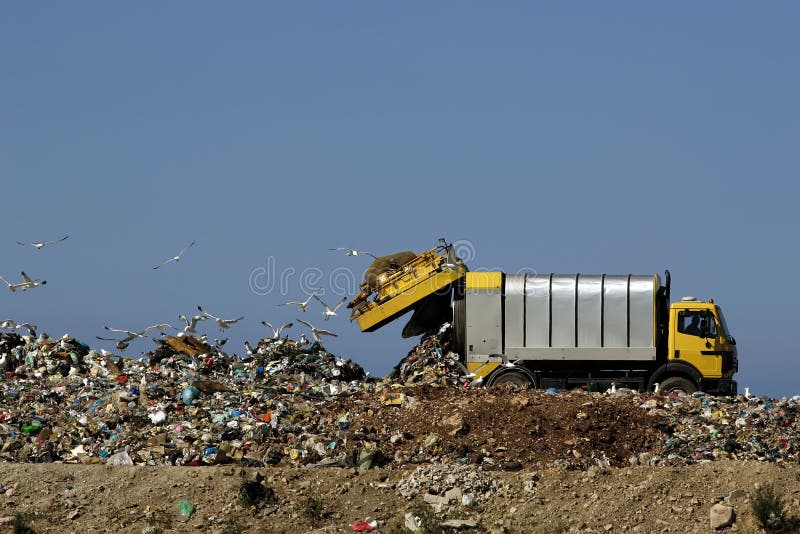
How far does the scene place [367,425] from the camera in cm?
1584

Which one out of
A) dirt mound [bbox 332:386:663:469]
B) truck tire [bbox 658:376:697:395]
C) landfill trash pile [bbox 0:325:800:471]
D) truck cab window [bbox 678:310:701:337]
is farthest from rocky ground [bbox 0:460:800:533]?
truck cab window [bbox 678:310:701:337]

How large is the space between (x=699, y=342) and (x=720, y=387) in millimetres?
800

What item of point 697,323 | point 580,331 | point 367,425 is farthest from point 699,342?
point 367,425

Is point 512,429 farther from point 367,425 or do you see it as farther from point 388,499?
point 388,499

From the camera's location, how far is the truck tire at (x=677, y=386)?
19797mm

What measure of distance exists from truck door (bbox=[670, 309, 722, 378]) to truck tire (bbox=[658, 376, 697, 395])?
28 cm

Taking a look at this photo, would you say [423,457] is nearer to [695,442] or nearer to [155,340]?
[695,442]

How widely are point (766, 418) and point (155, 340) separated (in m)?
10.5

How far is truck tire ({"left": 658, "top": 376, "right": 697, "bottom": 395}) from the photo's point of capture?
1980 cm

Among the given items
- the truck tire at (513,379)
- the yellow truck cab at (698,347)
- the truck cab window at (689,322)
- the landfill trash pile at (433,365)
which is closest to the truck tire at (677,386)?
the yellow truck cab at (698,347)

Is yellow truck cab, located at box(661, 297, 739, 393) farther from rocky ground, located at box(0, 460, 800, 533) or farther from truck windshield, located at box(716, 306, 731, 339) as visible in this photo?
rocky ground, located at box(0, 460, 800, 533)

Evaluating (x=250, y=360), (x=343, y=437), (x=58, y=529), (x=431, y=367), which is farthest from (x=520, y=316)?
(x=58, y=529)

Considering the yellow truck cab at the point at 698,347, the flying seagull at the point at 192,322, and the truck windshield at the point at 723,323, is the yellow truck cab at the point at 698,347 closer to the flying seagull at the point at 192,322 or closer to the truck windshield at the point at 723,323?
the truck windshield at the point at 723,323

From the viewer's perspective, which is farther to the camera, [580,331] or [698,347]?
[580,331]
